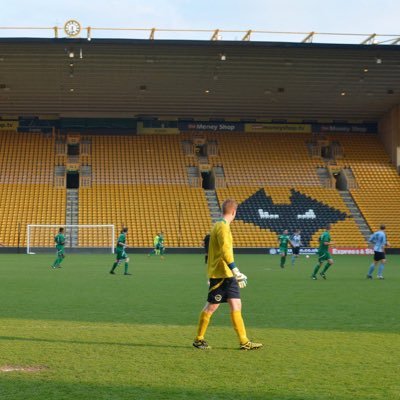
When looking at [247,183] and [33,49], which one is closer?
[33,49]

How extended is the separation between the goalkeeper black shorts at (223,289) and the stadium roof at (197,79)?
3067 cm

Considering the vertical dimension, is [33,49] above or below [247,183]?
above

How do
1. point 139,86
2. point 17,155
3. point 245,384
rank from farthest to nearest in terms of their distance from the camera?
point 17,155
point 139,86
point 245,384

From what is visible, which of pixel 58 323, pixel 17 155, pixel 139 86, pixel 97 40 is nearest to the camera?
pixel 58 323

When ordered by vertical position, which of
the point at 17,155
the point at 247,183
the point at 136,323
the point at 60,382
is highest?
the point at 17,155

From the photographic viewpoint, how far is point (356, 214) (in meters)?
47.0

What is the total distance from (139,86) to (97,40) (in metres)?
7.31

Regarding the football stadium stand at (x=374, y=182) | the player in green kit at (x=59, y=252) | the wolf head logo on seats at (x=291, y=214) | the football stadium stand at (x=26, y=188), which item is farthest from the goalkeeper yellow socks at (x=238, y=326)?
the football stadium stand at (x=374, y=182)

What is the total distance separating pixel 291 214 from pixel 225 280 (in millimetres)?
37973

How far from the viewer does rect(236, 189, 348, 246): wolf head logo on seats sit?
45250 millimetres

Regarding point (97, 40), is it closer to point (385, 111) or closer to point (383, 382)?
point (385, 111)

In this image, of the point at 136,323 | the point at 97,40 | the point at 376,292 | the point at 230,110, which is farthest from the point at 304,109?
the point at 136,323

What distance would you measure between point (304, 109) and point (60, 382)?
45.4 metres

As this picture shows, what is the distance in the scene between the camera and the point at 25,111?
49.8 metres
